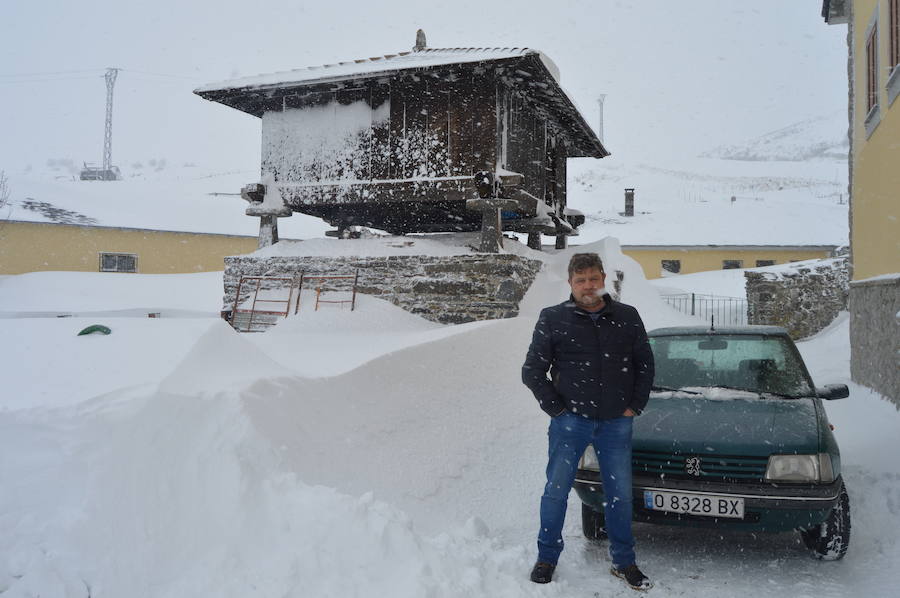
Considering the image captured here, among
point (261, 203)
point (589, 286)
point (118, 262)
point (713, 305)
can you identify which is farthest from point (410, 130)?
point (118, 262)

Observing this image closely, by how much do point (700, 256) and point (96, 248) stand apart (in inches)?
996

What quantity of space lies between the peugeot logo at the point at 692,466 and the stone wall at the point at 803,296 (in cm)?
1434

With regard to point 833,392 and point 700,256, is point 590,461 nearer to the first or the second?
point 833,392

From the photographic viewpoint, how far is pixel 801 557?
13.5 ft

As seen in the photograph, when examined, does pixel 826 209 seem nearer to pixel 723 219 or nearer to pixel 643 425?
pixel 723 219

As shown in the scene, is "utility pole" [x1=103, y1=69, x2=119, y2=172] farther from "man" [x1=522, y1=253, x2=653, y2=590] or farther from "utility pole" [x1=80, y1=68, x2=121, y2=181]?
"man" [x1=522, y1=253, x2=653, y2=590]

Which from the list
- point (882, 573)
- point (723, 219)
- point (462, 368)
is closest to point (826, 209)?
point (723, 219)

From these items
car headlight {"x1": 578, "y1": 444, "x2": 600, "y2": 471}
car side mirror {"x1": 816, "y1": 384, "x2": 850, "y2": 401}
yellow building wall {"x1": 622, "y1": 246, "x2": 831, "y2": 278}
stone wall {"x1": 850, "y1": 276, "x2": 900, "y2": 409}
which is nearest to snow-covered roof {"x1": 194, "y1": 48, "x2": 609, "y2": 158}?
stone wall {"x1": 850, "y1": 276, "x2": 900, "y2": 409}

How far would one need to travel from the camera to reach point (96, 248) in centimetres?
2372

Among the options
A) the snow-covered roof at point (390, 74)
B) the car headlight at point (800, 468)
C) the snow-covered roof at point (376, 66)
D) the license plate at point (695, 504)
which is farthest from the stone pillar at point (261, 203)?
the car headlight at point (800, 468)

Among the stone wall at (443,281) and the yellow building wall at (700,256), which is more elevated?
the yellow building wall at (700,256)

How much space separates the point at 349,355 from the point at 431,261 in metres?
3.95

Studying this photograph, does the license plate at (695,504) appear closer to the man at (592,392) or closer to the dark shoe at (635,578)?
the man at (592,392)

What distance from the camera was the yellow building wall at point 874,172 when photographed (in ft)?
24.7
